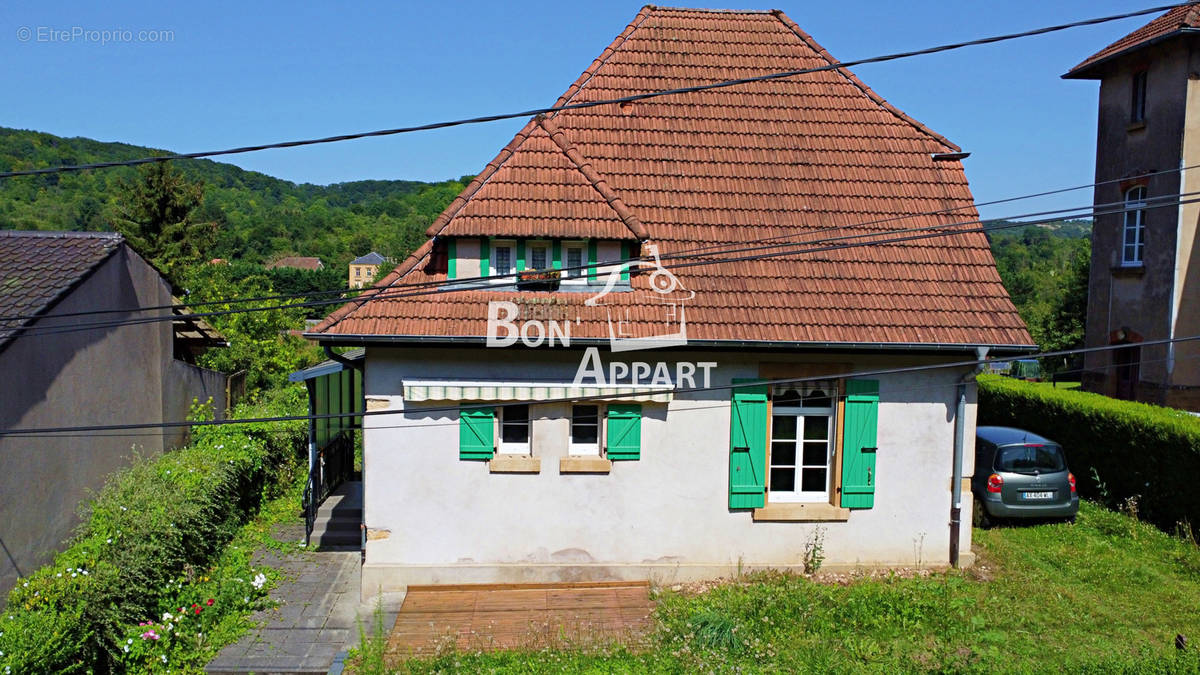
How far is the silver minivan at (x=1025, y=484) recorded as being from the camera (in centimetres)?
1251

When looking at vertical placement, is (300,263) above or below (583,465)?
above

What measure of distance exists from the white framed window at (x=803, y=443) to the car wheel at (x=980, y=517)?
3450mm

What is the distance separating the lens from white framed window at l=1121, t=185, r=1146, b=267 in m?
22.8

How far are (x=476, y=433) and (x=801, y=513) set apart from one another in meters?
4.46

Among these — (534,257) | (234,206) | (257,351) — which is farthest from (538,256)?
(234,206)

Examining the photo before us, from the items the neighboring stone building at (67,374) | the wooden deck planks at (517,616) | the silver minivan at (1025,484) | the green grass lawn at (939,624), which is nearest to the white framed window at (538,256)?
A: the wooden deck planks at (517,616)

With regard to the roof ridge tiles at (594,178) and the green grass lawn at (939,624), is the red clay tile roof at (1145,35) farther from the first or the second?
the roof ridge tiles at (594,178)

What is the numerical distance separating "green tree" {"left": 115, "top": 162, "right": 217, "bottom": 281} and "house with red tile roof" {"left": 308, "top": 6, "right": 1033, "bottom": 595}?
132 feet

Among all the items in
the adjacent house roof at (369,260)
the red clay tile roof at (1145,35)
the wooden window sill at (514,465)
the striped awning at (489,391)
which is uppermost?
the red clay tile roof at (1145,35)

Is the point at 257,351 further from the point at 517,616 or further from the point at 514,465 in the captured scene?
the point at 517,616

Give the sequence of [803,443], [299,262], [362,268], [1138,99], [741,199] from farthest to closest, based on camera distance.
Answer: [362,268] → [299,262] → [1138,99] → [741,199] → [803,443]

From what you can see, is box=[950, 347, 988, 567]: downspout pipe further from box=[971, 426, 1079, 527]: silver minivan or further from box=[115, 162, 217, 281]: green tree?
box=[115, 162, 217, 281]: green tree

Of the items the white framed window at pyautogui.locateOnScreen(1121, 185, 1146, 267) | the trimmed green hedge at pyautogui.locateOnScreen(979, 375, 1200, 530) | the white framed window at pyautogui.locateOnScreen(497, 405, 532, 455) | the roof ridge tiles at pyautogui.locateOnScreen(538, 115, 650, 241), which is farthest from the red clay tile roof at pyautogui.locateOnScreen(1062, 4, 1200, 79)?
the white framed window at pyautogui.locateOnScreen(497, 405, 532, 455)

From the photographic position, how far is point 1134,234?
23203 mm
